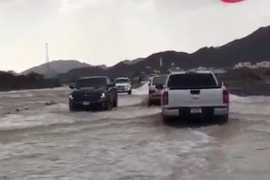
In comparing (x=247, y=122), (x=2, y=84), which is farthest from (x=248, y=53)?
(x=247, y=122)

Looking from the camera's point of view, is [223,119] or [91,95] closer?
[223,119]

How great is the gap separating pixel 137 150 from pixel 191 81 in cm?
840

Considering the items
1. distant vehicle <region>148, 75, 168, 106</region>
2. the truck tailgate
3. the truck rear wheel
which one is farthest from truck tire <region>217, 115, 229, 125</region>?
distant vehicle <region>148, 75, 168, 106</region>

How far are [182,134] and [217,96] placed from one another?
136 inches

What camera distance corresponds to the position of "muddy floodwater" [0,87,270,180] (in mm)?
11852

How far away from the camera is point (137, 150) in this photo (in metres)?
15.3

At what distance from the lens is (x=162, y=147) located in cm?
1572

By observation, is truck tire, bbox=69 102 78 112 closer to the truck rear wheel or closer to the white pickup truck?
the truck rear wheel

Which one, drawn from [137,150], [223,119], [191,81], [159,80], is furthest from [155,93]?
[137,150]

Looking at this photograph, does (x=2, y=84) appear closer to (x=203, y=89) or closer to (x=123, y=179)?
(x=203, y=89)

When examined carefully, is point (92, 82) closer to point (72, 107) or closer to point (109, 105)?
point (109, 105)

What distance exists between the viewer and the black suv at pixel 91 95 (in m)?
32.3

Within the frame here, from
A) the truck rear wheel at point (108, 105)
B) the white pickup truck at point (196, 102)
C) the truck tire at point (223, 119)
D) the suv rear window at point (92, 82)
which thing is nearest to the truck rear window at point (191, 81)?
the white pickup truck at point (196, 102)

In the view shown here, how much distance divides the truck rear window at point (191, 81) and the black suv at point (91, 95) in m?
9.37
